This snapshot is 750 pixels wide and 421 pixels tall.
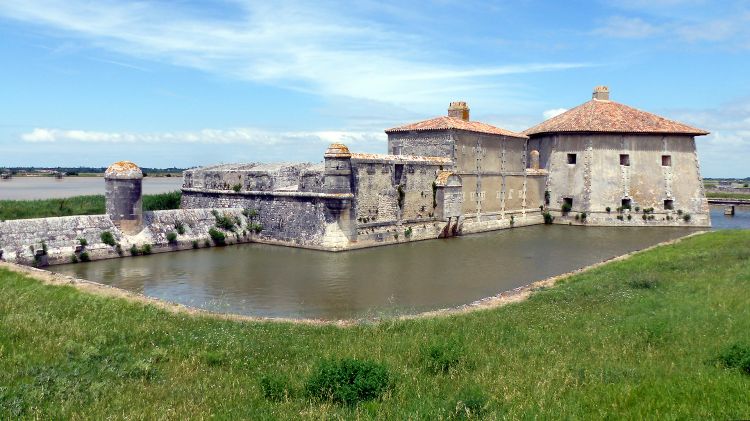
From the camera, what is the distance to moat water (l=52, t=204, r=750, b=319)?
14852 mm

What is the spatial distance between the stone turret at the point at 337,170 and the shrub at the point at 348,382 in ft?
56.7

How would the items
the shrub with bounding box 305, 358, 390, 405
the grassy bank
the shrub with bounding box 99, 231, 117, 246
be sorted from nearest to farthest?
1. the shrub with bounding box 305, 358, 390, 405
2. the shrub with bounding box 99, 231, 117, 246
3. the grassy bank

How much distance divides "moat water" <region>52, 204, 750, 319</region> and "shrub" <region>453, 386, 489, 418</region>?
6.99 metres

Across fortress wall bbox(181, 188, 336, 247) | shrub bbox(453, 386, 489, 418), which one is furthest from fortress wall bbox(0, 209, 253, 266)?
shrub bbox(453, 386, 489, 418)

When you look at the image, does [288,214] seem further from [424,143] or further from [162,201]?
[162,201]

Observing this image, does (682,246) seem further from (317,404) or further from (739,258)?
(317,404)

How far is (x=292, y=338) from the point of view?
32.4 feet

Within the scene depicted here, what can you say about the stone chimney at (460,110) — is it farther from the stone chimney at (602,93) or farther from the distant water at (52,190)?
the distant water at (52,190)

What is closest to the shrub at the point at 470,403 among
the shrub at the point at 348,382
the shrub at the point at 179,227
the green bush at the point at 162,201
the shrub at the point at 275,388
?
the shrub at the point at 348,382

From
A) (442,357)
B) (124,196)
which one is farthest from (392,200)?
(442,357)

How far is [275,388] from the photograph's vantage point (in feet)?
22.0

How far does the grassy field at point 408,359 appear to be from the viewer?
19.4ft

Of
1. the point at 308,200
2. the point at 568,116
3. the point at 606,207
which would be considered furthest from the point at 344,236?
the point at 568,116

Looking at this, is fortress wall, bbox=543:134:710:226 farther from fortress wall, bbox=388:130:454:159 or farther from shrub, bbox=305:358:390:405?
shrub, bbox=305:358:390:405
